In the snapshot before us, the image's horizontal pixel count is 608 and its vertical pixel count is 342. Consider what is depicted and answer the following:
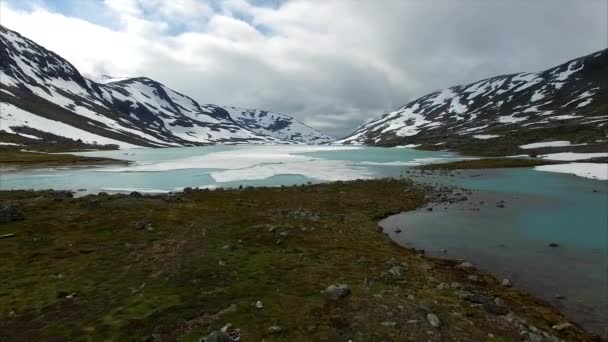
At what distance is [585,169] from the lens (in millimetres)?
74062

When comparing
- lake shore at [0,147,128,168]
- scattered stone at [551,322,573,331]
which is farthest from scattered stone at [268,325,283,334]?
lake shore at [0,147,128,168]

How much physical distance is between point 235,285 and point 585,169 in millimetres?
81838

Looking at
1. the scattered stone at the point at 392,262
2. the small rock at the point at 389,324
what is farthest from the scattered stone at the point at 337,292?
the scattered stone at the point at 392,262

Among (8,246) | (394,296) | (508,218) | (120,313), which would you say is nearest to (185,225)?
(8,246)

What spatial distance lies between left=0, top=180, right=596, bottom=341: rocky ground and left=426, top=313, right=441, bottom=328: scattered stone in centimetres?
4

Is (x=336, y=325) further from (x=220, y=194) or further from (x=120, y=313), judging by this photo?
(x=220, y=194)

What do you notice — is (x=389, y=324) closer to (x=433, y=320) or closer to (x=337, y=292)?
(x=433, y=320)

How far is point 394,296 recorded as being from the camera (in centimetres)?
1617

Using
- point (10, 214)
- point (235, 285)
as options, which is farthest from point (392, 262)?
point (10, 214)

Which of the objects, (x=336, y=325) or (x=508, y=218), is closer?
(x=336, y=325)

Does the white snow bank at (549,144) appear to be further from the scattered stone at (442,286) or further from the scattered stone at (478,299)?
the scattered stone at (478,299)

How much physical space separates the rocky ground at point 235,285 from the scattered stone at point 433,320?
37mm

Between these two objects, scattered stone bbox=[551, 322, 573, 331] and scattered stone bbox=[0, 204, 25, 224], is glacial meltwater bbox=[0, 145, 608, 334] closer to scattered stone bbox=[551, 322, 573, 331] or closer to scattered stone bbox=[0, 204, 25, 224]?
scattered stone bbox=[551, 322, 573, 331]

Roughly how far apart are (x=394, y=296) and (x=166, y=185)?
51.5m
